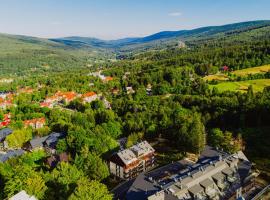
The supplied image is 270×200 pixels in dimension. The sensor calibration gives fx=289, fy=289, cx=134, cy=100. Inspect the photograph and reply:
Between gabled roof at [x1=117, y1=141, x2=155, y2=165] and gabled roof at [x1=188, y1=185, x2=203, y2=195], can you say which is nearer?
gabled roof at [x1=188, y1=185, x2=203, y2=195]

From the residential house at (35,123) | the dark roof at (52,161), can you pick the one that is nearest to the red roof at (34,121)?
the residential house at (35,123)

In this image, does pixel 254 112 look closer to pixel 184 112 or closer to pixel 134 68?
pixel 184 112

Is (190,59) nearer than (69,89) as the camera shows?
No

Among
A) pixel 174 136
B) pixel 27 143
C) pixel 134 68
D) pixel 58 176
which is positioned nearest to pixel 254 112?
pixel 174 136

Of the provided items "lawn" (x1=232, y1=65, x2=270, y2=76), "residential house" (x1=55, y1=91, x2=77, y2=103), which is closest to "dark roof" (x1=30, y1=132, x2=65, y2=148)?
"residential house" (x1=55, y1=91, x2=77, y2=103)

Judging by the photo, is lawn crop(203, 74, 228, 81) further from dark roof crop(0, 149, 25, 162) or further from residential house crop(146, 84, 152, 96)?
dark roof crop(0, 149, 25, 162)

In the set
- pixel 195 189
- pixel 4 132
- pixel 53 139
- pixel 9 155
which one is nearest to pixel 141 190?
pixel 195 189
